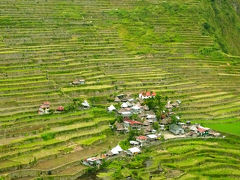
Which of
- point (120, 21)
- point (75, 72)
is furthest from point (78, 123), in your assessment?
point (120, 21)

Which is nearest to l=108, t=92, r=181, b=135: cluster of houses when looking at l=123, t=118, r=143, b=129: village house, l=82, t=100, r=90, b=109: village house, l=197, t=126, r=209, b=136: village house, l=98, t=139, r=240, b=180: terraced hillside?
l=123, t=118, r=143, b=129: village house

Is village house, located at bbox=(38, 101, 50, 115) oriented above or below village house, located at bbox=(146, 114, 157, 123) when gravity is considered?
above

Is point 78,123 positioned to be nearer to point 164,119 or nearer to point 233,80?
point 164,119

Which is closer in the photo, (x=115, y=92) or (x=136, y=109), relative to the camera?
(x=136, y=109)

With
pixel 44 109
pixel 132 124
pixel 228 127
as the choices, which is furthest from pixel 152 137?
pixel 44 109

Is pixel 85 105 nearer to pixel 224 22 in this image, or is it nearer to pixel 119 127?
pixel 119 127

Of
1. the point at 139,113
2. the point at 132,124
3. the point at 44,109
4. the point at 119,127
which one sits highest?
the point at 44,109

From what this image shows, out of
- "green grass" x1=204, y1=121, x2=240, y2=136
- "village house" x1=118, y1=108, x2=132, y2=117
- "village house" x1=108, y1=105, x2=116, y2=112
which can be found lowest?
"green grass" x1=204, y1=121, x2=240, y2=136

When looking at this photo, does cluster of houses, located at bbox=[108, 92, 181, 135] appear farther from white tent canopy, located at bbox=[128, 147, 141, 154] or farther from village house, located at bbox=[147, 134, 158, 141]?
white tent canopy, located at bbox=[128, 147, 141, 154]

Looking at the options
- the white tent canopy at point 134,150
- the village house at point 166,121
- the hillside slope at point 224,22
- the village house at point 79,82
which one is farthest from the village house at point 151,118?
the hillside slope at point 224,22

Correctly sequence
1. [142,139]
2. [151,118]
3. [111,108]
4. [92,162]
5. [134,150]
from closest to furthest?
[92,162] < [134,150] < [142,139] < [151,118] < [111,108]
